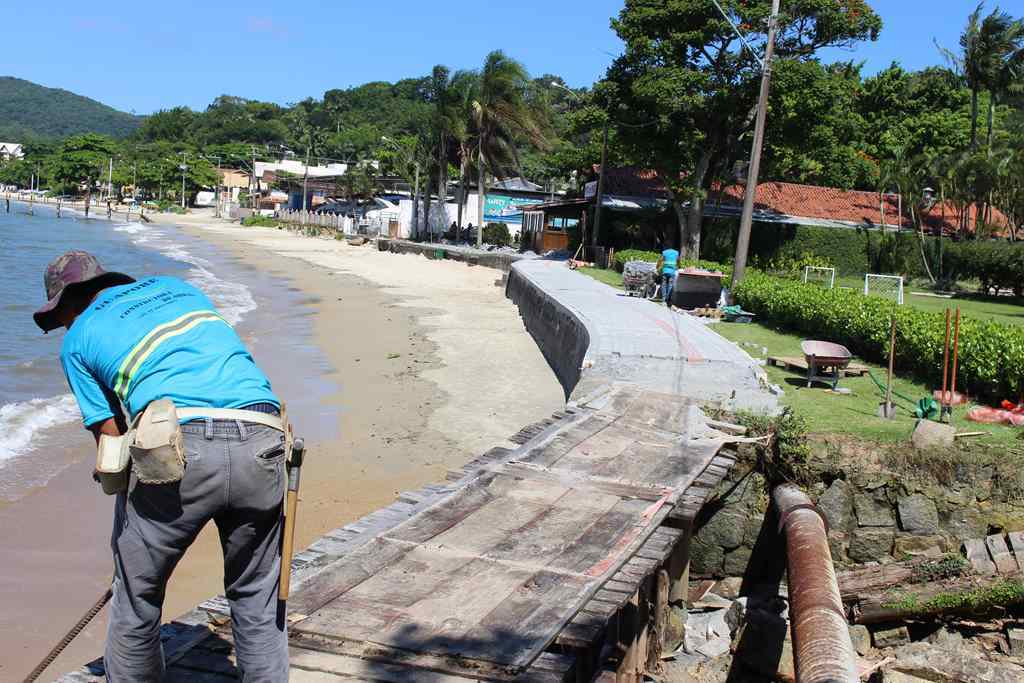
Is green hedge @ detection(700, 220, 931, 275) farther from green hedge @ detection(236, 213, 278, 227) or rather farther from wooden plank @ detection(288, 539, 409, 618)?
green hedge @ detection(236, 213, 278, 227)

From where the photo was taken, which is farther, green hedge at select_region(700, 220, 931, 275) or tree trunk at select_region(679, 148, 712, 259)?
green hedge at select_region(700, 220, 931, 275)

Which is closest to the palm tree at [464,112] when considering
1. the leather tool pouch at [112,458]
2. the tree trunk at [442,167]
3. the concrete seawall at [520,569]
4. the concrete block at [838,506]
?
the tree trunk at [442,167]

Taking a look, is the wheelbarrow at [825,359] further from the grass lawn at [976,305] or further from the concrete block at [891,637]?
the grass lawn at [976,305]

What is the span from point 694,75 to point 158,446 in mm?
32559

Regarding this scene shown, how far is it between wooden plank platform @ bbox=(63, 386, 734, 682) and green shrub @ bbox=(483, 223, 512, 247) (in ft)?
166

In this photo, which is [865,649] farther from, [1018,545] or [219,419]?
[219,419]

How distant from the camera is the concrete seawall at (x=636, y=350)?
37.2 feet

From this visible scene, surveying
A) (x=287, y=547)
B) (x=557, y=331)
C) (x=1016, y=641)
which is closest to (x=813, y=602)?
(x=1016, y=641)

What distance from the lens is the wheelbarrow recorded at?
11836mm

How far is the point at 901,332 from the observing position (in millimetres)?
13156

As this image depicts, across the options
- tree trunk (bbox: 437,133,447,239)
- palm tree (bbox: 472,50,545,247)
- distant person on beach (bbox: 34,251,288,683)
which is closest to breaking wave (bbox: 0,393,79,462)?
distant person on beach (bbox: 34,251,288,683)

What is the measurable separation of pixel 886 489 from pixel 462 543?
4.42 meters

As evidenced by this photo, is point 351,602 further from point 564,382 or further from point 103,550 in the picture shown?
point 564,382

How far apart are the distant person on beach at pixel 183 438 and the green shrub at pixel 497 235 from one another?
5426 cm
